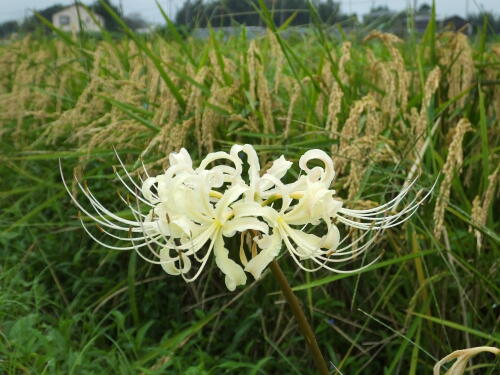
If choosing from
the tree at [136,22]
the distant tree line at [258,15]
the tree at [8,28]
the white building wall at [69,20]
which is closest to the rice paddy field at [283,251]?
the distant tree line at [258,15]

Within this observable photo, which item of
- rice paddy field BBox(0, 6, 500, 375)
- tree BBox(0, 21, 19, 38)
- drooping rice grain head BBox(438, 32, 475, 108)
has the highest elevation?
tree BBox(0, 21, 19, 38)

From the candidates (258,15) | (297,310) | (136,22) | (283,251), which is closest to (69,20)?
(136,22)

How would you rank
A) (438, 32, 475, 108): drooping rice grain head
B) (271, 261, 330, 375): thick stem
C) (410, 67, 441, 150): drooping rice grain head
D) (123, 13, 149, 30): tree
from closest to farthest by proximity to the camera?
(271, 261, 330, 375): thick stem < (410, 67, 441, 150): drooping rice grain head < (438, 32, 475, 108): drooping rice grain head < (123, 13, 149, 30): tree

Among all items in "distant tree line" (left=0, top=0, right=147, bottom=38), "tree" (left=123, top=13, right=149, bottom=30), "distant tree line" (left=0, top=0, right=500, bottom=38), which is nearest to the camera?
"distant tree line" (left=0, top=0, right=500, bottom=38)

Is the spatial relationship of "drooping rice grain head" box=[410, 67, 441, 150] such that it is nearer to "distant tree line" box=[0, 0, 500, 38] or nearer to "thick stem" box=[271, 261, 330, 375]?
"distant tree line" box=[0, 0, 500, 38]

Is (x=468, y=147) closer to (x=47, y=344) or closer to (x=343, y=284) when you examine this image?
(x=343, y=284)

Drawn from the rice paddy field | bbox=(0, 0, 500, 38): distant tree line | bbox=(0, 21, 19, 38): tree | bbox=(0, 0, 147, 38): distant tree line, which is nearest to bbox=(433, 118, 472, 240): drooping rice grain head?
the rice paddy field

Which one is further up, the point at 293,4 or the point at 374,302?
the point at 293,4

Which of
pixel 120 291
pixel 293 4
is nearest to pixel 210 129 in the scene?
pixel 120 291

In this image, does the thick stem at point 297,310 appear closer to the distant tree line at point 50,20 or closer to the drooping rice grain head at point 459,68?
the drooping rice grain head at point 459,68
